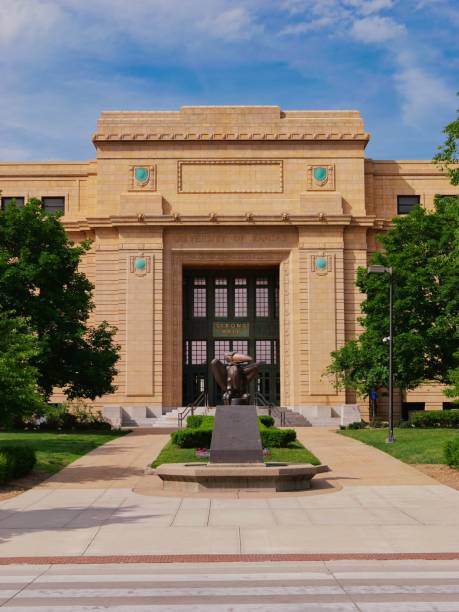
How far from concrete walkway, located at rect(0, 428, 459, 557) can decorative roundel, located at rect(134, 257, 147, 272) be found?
2908cm

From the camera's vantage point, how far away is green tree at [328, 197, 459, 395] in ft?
133

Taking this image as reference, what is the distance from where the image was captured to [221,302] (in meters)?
56.1

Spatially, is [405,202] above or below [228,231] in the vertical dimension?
above

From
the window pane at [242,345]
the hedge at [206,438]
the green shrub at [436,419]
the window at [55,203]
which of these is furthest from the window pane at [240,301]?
the hedge at [206,438]

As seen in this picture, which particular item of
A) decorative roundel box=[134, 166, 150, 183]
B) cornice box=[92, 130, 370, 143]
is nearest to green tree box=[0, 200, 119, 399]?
decorative roundel box=[134, 166, 150, 183]

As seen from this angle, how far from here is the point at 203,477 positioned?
19734mm

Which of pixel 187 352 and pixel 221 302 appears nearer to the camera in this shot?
pixel 187 352

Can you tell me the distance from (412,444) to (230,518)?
54.6ft

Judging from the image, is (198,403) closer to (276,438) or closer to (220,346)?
(220,346)

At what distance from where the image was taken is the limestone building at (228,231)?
2060 inches

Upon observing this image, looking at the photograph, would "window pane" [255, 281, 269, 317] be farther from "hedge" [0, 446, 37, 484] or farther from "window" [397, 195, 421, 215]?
"hedge" [0, 446, 37, 484]

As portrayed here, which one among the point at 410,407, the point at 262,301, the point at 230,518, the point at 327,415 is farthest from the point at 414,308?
the point at 230,518

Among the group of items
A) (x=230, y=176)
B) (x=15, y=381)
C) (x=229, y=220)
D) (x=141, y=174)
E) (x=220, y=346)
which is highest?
(x=141, y=174)

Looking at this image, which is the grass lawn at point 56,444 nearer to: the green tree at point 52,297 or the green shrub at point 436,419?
the green tree at point 52,297
